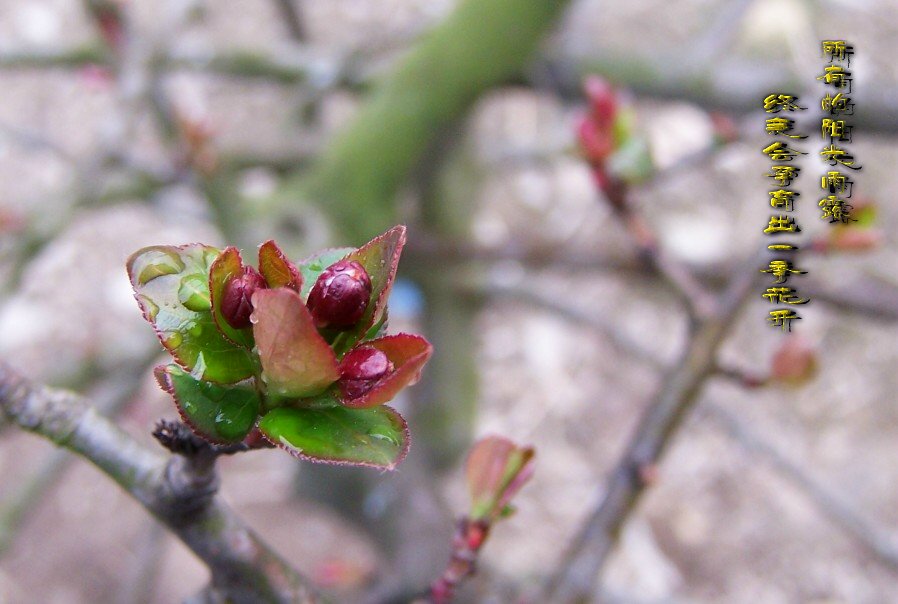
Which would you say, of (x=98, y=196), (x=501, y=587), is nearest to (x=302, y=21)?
(x=98, y=196)

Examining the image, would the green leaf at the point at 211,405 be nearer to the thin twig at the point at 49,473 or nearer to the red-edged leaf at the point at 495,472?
the red-edged leaf at the point at 495,472

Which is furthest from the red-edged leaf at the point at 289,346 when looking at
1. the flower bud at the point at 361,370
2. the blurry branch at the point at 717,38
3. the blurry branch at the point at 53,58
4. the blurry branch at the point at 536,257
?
the blurry branch at the point at 53,58

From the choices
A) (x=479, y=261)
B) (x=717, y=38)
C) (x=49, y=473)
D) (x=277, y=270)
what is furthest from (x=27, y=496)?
(x=717, y=38)

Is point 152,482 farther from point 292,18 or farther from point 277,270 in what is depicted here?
point 292,18

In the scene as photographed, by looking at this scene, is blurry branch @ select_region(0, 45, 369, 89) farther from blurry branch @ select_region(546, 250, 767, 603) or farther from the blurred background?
blurry branch @ select_region(546, 250, 767, 603)

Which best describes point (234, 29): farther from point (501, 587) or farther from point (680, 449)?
point (501, 587)
